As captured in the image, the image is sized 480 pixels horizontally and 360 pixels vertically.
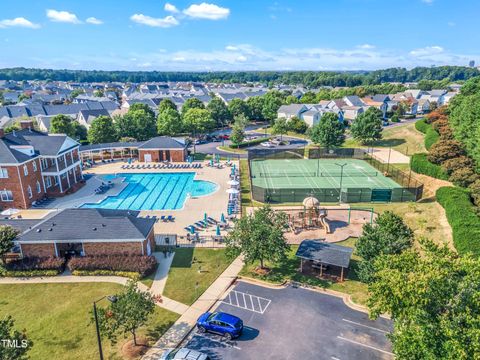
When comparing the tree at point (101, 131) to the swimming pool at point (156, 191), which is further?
the tree at point (101, 131)

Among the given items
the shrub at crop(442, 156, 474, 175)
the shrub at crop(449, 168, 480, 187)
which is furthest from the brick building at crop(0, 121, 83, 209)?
the shrub at crop(442, 156, 474, 175)

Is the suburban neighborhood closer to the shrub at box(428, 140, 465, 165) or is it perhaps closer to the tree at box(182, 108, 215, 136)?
the shrub at box(428, 140, 465, 165)

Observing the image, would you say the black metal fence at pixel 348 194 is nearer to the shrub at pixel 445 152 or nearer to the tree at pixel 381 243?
the shrub at pixel 445 152

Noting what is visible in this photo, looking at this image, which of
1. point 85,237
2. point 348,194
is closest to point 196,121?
point 348,194

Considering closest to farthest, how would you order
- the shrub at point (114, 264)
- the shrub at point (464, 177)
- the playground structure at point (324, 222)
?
the shrub at point (114, 264) → the playground structure at point (324, 222) → the shrub at point (464, 177)

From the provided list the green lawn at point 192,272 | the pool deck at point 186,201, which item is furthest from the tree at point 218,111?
the green lawn at point 192,272

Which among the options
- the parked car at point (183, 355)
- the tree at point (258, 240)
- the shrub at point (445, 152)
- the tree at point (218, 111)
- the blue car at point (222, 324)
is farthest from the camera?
the tree at point (218, 111)

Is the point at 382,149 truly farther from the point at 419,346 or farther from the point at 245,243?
the point at 419,346
